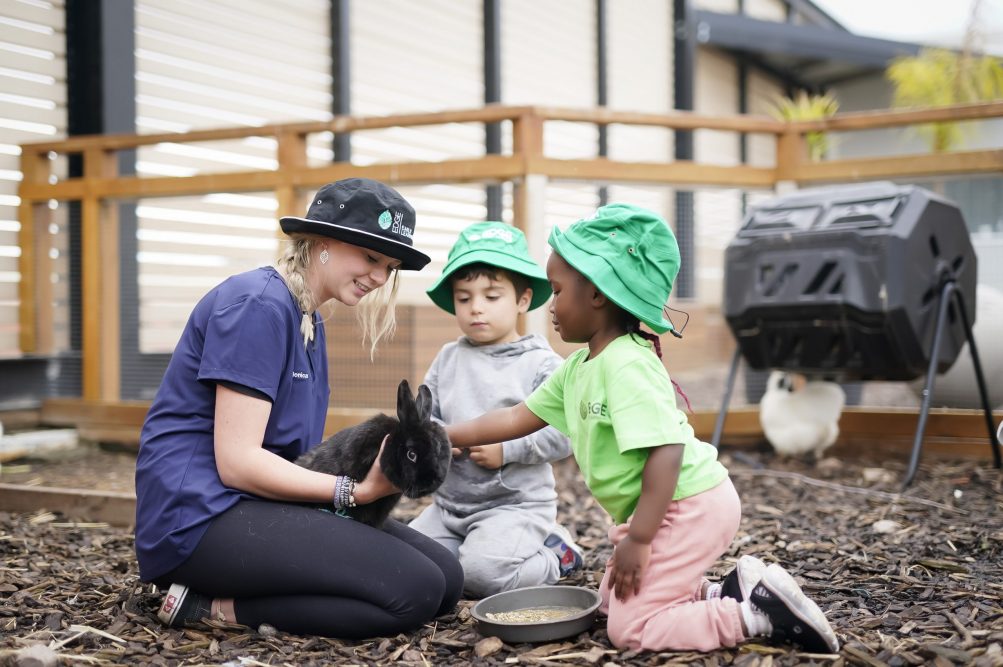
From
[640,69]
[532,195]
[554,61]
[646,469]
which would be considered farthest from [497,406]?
[640,69]

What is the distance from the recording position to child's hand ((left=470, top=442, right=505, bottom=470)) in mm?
3166

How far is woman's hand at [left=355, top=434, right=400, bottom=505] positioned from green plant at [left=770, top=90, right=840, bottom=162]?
4.59 meters

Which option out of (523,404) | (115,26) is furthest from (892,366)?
(115,26)

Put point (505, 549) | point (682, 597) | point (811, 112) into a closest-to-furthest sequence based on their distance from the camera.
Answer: point (682, 597)
point (505, 549)
point (811, 112)

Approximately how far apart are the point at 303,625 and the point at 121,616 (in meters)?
A: 0.58

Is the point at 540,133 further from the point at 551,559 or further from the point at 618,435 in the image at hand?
the point at 618,435

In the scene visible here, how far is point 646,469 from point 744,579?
46cm

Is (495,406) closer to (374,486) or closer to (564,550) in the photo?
(564,550)

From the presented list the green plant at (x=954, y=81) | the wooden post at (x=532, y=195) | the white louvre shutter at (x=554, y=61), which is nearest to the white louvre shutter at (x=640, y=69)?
the white louvre shutter at (x=554, y=61)

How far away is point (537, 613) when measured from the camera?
2.72 metres

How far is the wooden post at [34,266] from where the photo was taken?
6129 millimetres

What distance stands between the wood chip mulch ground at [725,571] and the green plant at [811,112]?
257 centimetres

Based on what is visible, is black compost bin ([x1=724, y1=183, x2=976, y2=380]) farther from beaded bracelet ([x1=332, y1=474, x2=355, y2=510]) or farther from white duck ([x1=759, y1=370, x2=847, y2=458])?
beaded bracelet ([x1=332, y1=474, x2=355, y2=510])

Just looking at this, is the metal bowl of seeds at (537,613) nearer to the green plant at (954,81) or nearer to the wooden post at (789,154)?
the wooden post at (789,154)
